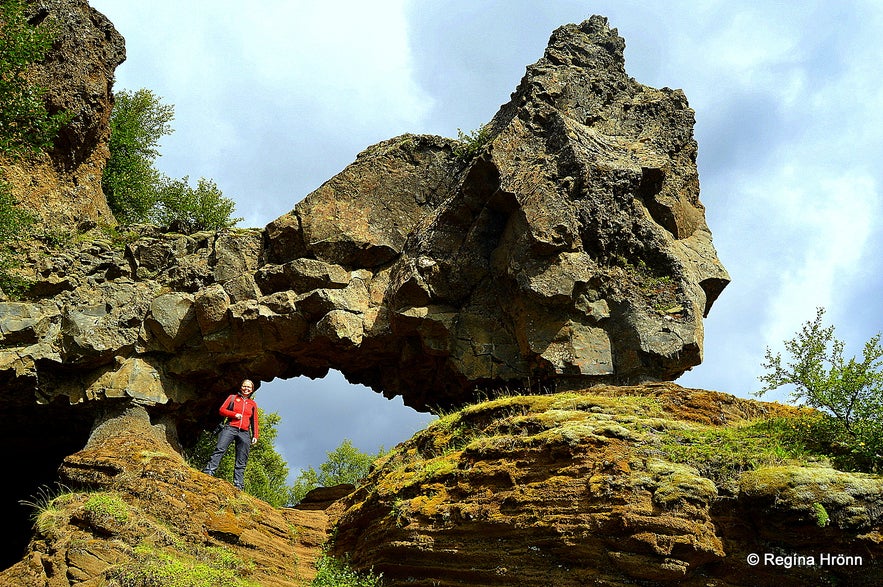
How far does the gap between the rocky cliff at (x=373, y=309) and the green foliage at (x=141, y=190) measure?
661 centimetres

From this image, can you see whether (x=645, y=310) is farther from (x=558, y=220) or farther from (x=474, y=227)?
(x=474, y=227)

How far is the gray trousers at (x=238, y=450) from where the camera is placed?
14773 mm

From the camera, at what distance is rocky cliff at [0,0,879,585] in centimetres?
1174

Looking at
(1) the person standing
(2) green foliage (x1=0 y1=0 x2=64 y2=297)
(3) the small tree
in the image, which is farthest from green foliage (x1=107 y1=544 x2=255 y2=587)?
(3) the small tree

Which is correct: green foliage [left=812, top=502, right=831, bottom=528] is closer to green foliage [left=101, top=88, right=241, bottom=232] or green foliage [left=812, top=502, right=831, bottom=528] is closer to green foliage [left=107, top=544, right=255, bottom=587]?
green foliage [left=107, top=544, right=255, bottom=587]

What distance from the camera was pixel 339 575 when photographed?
11.7 meters

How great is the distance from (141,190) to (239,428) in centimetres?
1875

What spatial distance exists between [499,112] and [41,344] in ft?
47.3

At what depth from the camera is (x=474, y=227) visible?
18.8 meters

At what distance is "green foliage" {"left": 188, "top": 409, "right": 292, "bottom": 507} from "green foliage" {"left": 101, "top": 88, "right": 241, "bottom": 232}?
29.7 feet

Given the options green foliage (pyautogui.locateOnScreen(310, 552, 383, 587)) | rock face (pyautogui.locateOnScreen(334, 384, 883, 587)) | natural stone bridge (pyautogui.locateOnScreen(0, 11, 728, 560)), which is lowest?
green foliage (pyautogui.locateOnScreen(310, 552, 383, 587))

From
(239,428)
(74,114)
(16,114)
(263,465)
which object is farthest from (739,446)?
(263,465)

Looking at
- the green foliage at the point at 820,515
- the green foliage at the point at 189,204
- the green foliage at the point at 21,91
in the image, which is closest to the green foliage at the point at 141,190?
the green foliage at the point at 189,204

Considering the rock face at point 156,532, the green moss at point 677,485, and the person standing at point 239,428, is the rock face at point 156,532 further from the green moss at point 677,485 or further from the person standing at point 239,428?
the green moss at point 677,485
